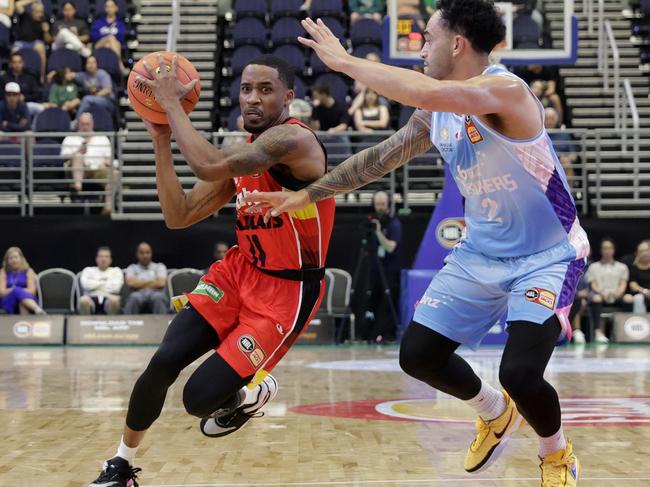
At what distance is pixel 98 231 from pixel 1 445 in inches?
393

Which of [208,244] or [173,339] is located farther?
[208,244]

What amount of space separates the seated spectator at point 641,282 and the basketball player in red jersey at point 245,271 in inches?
424

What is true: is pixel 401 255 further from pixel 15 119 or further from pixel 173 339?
pixel 173 339

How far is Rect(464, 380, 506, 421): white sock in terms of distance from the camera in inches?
198

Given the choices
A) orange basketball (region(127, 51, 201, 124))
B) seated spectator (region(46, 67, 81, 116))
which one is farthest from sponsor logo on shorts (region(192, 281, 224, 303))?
seated spectator (region(46, 67, 81, 116))

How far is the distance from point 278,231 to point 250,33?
15205 mm

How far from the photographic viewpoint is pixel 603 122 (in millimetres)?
18438

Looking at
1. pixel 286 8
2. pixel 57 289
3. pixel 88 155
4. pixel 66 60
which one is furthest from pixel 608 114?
pixel 57 289

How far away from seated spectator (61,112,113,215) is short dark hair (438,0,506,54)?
39.3 feet

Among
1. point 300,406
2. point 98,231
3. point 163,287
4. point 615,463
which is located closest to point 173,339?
point 615,463

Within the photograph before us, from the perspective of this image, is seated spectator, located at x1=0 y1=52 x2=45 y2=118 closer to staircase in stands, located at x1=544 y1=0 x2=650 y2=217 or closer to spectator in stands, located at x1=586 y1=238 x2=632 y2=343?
staircase in stands, located at x1=544 y1=0 x2=650 y2=217

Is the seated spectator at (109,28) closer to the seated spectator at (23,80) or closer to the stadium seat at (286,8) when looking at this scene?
the seated spectator at (23,80)

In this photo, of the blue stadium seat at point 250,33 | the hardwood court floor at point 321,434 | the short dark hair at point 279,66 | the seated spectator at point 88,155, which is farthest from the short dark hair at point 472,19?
the blue stadium seat at point 250,33

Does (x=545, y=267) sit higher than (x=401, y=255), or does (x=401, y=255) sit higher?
(x=545, y=267)
